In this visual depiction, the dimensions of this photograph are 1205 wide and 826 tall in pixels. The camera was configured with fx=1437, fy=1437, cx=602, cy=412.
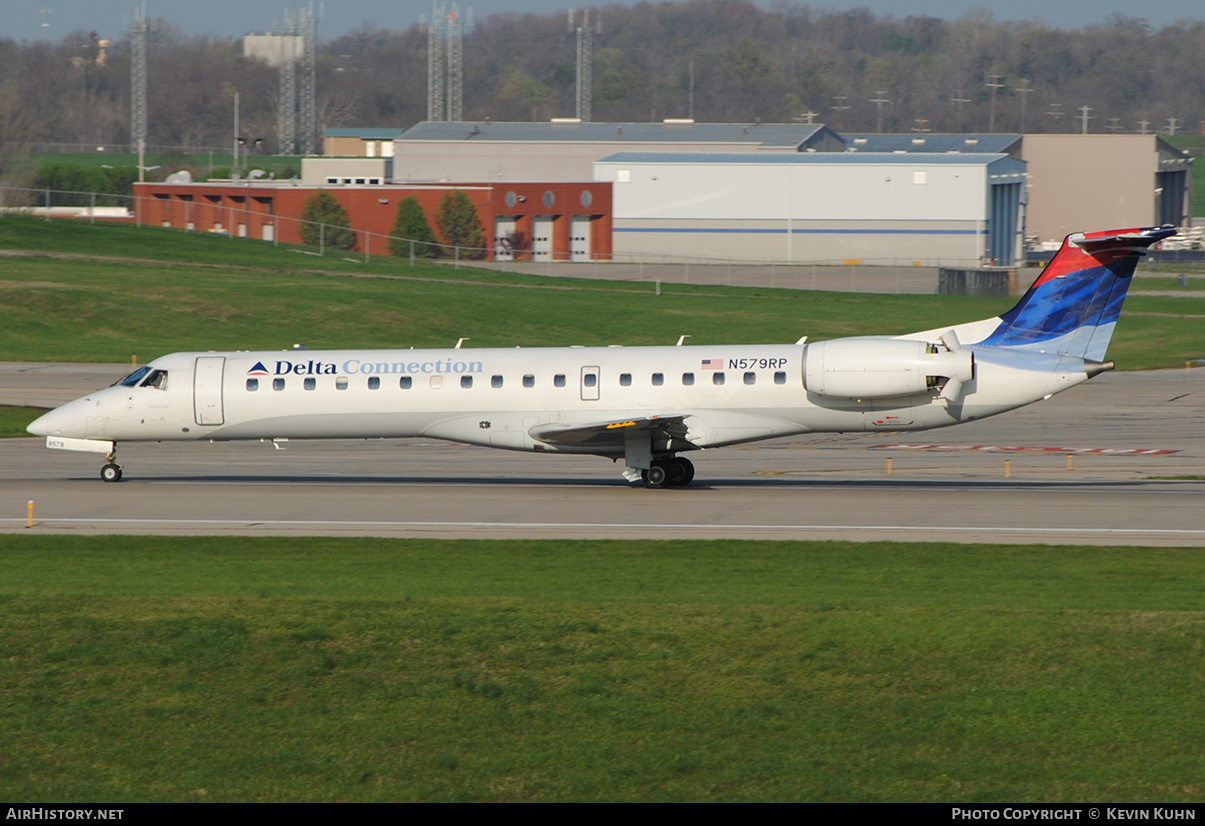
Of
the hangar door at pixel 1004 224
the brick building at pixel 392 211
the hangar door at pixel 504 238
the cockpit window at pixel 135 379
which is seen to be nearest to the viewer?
the cockpit window at pixel 135 379

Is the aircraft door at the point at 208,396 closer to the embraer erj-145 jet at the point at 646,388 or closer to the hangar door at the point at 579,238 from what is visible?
the embraer erj-145 jet at the point at 646,388

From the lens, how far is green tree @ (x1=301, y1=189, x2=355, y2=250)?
93500 mm

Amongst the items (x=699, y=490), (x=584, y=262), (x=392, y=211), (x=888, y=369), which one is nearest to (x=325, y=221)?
(x=392, y=211)

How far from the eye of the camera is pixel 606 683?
50.1 ft

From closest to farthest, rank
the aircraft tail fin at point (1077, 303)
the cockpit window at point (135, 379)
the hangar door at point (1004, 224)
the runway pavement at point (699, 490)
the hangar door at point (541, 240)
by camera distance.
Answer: the runway pavement at point (699, 490) < the aircraft tail fin at point (1077, 303) < the cockpit window at point (135, 379) < the hangar door at point (1004, 224) < the hangar door at point (541, 240)

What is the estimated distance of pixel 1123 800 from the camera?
500 inches

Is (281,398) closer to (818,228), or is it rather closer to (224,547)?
(224,547)

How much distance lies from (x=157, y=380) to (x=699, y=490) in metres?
11.2

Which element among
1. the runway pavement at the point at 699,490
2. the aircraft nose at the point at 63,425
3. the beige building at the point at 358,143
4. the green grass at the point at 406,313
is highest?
the beige building at the point at 358,143

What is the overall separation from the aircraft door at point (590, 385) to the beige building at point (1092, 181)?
286 ft

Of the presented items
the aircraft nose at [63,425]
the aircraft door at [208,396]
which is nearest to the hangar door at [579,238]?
the aircraft door at [208,396]
